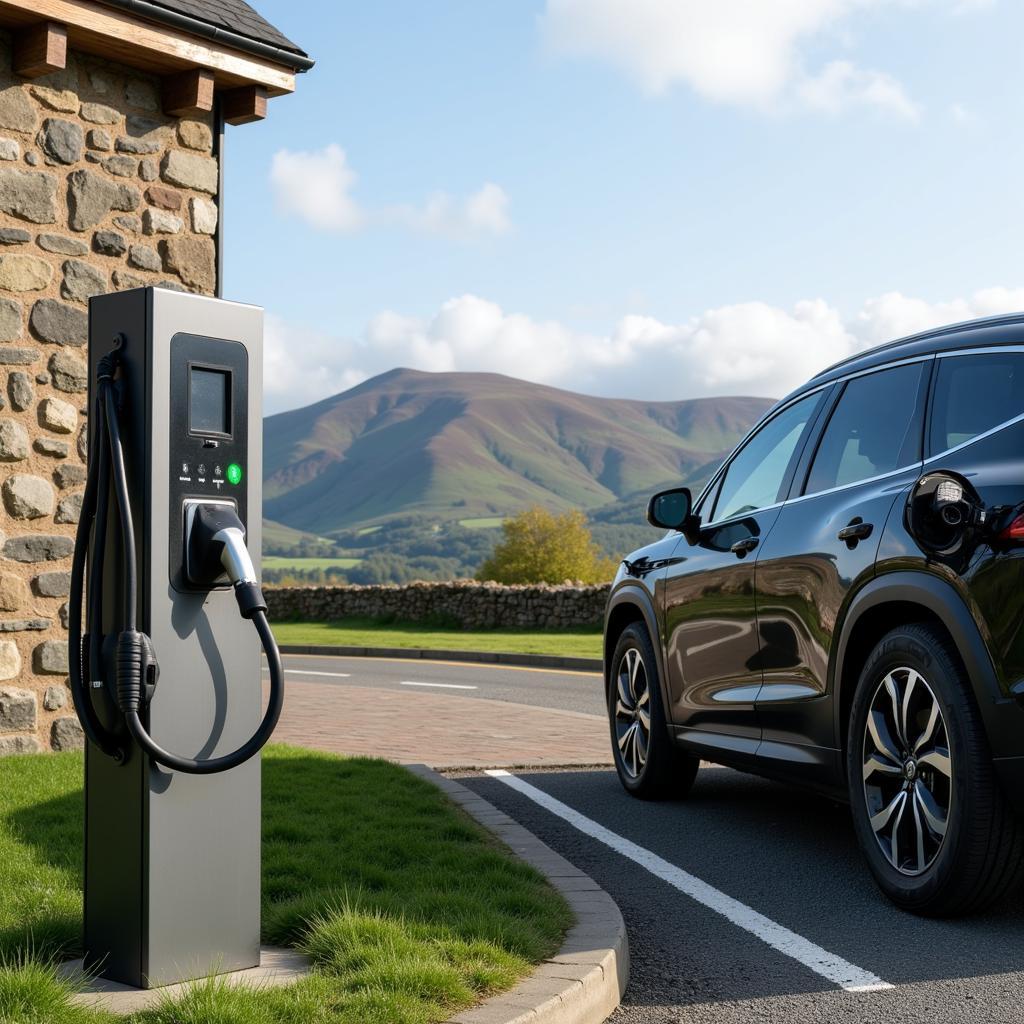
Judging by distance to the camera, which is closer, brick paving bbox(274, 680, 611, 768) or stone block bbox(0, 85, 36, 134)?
stone block bbox(0, 85, 36, 134)

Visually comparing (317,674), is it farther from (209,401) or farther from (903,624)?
(209,401)

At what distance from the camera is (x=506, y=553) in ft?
177

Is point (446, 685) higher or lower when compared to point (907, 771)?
lower

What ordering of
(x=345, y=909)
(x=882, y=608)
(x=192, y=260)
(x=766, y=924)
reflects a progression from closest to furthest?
1. (x=345, y=909)
2. (x=766, y=924)
3. (x=882, y=608)
4. (x=192, y=260)

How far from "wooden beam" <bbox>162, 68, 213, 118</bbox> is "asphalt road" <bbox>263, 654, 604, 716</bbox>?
6374mm

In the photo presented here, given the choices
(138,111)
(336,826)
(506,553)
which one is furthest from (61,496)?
(506,553)

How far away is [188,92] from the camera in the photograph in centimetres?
844

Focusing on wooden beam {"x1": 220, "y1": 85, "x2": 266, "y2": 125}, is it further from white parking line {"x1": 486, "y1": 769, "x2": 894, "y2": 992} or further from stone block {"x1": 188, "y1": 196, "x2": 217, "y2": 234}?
white parking line {"x1": 486, "y1": 769, "x2": 894, "y2": 992}

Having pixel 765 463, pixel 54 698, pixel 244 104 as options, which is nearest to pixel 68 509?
pixel 54 698

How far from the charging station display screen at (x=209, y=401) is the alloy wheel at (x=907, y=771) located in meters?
2.39

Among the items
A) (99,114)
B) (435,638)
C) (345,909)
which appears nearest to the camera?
(345,909)

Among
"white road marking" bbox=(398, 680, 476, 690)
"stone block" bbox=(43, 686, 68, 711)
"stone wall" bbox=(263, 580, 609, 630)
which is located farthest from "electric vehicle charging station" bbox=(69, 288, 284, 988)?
"stone wall" bbox=(263, 580, 609, 630)

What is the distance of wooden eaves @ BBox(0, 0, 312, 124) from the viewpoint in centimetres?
760

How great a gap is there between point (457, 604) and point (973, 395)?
24274mm
